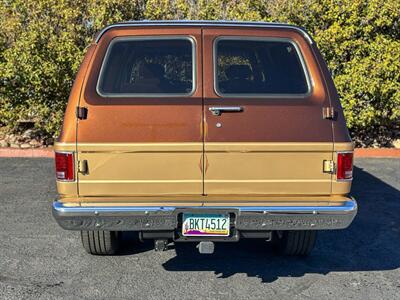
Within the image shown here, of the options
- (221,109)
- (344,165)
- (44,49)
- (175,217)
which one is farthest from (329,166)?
(44,49)

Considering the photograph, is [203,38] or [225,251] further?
[225,251]

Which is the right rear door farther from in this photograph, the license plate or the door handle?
the license plate

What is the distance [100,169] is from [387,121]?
7484 millimetres

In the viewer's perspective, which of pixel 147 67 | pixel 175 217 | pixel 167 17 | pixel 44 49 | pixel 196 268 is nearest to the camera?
pixel 175 217

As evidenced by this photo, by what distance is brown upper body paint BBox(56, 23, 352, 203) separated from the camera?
129 inches

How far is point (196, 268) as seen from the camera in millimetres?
3980

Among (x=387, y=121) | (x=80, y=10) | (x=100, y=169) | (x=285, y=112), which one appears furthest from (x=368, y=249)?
(x=80, y=10)

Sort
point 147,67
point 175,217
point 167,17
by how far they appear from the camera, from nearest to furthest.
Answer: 1. point 175,217
2. point 147,67
3. point 167,17

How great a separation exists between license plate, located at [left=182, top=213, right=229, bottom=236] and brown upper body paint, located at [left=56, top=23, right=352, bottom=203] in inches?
6.8

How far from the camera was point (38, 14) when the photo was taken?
9.08 m

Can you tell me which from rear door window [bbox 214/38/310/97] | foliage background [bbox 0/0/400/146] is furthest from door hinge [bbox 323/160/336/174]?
foliage background [bbox 0/0/400/146]

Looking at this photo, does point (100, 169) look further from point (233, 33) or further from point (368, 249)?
point (368, 249)

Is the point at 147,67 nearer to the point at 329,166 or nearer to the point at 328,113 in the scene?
the point at 328,113

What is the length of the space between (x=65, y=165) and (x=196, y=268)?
1452mm
